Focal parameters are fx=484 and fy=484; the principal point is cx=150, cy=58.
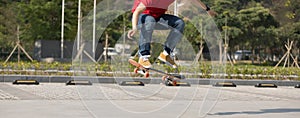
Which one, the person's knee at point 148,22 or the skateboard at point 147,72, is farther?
the skateboard at point 147,72

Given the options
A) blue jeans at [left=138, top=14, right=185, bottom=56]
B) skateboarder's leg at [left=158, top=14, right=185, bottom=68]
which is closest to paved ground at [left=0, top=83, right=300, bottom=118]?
skateboarder's leg at [left=158, top=14, right=185, bottom=68]

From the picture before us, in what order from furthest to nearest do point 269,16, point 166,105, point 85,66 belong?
point 269,16, point 85,66, point 166,105

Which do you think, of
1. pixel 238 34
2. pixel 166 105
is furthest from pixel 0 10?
pixel 166 105

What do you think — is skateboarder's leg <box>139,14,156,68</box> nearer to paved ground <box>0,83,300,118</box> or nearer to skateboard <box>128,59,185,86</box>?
skateboard <box>128,59,185,86</box>

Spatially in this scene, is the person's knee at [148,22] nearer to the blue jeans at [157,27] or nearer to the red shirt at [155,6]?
the blue jeans at [157,27]

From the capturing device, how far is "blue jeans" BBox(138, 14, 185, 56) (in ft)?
25.9

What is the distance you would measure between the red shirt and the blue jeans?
85 mm

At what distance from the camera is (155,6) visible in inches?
313

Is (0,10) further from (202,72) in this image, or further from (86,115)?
(86,115)

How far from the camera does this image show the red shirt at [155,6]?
25.9 feet

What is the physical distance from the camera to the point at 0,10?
3672 centimetres

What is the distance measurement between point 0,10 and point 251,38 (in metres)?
22.0

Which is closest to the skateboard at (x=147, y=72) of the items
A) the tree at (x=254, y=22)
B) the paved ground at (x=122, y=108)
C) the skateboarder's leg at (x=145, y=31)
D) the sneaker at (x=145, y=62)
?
the sneaker at (x=145, y=62)

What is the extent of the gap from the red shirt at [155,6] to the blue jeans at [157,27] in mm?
85
